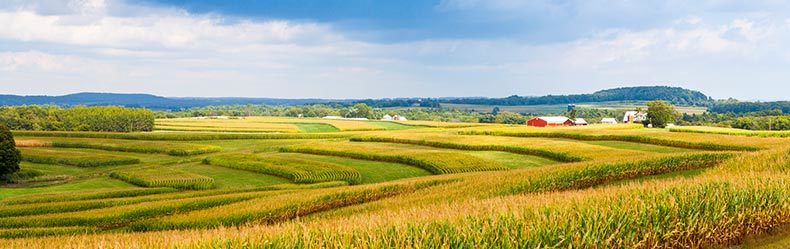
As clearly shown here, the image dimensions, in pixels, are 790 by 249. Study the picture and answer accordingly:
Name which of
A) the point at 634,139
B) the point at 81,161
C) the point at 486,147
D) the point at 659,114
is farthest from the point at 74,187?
the point at 659,114

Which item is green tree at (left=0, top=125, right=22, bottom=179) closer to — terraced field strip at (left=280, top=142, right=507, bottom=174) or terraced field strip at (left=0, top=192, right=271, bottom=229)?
terraced field strip at (left=280, top=142, right=507, bottom=174)

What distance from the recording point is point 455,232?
508 inches

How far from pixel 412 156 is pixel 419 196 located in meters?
34.9

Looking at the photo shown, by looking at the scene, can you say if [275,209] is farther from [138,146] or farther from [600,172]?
[138,146]

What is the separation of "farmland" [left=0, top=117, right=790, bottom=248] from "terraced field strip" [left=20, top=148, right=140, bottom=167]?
27 cm

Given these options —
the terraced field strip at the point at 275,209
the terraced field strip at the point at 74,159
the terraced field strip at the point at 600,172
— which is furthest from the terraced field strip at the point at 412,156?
the terraced field strip at the point at 275,209

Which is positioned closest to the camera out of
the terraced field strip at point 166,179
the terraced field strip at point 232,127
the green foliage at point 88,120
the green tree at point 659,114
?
the terraced field strip at point 166,179

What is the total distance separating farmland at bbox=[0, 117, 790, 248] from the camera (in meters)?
13.5

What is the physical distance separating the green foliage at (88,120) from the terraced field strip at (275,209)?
128 meters

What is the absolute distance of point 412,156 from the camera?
65188 mm

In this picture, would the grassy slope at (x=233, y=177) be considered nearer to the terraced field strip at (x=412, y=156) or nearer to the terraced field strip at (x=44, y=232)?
the terraced field strip at (x=412, y=156)

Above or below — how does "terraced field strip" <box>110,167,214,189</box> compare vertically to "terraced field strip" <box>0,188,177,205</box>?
below

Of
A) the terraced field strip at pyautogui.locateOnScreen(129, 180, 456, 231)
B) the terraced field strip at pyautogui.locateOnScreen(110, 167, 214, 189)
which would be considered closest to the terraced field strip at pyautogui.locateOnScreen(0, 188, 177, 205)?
the terraced field strip at pyautogui.locateOnScreen(110, 167, 214, 189)

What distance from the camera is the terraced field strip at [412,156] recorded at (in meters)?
57.8
